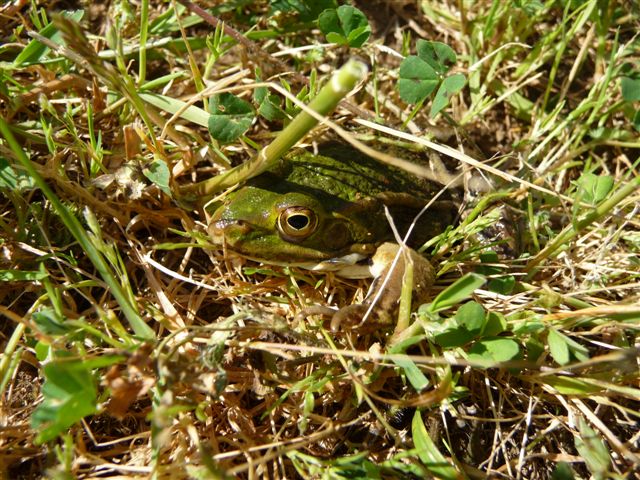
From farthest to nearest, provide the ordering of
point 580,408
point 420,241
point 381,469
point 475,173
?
point 475,173 < point 420,241 < point 580,408 < point 381,469

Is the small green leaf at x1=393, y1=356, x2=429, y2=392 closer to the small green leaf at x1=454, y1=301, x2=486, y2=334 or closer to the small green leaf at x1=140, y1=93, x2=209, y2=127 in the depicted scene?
the small green leaf at x1=454, y1=301, x2=486, y2=334

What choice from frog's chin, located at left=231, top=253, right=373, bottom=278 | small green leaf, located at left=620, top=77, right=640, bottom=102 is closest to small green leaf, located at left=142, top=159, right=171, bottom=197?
frog's chin, located at left=231, top=253, right=373, bottom=278

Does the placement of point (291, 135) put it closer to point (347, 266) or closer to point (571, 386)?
point (347, 266)

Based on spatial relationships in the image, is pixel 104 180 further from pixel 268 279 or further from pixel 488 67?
pixel 488 67

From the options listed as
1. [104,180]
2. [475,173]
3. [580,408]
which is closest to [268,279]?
[104,180]

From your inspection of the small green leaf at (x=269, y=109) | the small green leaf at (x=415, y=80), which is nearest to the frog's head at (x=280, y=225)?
the small green leaf at (x=269, y=109)

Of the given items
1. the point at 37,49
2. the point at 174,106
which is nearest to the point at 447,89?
the point at 174,106
